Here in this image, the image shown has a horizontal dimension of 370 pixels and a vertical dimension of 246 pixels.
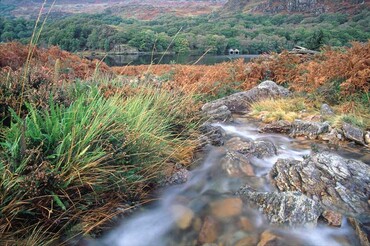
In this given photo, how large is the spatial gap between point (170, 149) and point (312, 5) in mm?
140111

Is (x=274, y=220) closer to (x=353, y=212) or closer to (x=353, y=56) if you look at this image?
(x=353, y=212)

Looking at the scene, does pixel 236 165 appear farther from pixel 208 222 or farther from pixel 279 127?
pixel 279 127

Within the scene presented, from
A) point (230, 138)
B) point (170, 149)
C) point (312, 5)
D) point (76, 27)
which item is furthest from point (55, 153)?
point (312, 5)

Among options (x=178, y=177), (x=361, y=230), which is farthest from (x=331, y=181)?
(x=178, y=177)

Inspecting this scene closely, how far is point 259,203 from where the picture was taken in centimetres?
303

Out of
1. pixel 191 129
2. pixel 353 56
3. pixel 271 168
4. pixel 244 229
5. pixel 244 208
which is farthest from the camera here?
pixel 353 56

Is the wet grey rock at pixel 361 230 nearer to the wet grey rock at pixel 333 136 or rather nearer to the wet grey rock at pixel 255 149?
the wet grey rock at pixel 255 149

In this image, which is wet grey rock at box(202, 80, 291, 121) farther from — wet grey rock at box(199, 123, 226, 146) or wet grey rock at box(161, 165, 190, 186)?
wet grey rock at box(161, 165, 190, 186)

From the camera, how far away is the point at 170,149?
3928 millimetres

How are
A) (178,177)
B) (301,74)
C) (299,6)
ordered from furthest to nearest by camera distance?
(299,6) → (301,74) → (178,177)

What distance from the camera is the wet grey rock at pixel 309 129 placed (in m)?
5.23

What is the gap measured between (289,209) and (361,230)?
657 millimetres

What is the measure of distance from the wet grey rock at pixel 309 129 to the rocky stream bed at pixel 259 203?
0.62 m

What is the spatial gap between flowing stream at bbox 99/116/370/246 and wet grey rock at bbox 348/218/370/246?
0.16 feet
